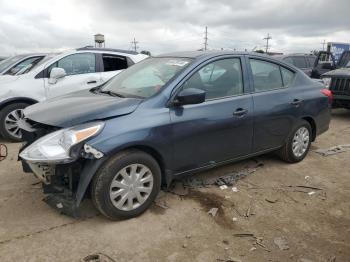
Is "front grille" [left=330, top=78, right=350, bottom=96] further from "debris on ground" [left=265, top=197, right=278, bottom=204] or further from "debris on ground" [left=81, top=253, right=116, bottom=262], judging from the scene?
"debris on ground" [left=81, top=253, right=116, bottom=262]

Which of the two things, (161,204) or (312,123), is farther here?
(312,123)

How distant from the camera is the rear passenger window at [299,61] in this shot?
12.7 m

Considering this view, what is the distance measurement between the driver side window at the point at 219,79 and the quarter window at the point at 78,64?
152 inches

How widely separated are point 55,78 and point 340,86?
6719 mm

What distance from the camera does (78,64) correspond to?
24.4 feet

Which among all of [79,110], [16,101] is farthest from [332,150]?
[16,101]

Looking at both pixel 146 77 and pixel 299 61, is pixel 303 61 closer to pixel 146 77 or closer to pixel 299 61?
pixel 299 61

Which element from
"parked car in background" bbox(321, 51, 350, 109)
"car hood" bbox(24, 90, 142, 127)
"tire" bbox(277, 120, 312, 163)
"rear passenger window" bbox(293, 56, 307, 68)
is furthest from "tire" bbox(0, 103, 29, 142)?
"rear passenger window" bbox(293, 56, 307, 68)

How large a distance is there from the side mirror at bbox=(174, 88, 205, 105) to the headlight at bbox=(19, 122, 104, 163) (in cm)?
86

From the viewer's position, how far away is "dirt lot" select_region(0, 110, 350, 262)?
3.20 m

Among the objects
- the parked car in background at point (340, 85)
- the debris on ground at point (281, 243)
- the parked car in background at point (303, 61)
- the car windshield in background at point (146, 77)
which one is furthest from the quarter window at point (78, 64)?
the parked car in background at point (303, 61)

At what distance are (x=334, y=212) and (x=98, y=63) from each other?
5.43m

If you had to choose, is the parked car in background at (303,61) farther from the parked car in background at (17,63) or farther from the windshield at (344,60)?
the parked car in background at (17,63)

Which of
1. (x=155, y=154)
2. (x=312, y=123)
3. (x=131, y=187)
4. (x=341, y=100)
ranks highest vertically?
(x=341, y=100)
